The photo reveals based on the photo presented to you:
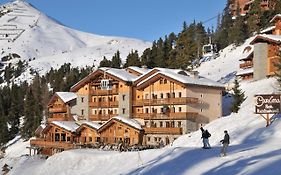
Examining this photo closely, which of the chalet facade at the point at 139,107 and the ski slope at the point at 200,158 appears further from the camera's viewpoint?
the chalet facade at the point at 139,107

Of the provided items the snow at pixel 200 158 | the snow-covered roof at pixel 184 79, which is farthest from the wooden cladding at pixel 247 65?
the snow at pixel 200 158

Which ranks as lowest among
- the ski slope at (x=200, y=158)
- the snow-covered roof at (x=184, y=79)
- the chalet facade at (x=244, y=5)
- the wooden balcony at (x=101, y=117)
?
the ski slope at (x=200, y=158)

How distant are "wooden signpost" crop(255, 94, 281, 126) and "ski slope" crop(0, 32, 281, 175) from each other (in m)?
1.10

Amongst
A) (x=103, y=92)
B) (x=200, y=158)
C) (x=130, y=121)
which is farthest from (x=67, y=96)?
(x=200, y=158)

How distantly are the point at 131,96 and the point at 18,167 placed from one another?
57.2ft

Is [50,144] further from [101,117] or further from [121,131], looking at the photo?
[121,131]

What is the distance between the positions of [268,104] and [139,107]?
1063 inches

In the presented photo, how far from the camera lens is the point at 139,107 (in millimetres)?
61156

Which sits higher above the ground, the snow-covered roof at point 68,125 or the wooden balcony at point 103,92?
the wooden balcony at point 103,92

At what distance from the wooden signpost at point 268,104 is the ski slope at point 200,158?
1.10 meters

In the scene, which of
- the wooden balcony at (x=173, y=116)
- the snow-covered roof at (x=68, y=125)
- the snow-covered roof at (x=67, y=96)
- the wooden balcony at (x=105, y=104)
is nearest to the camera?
the wooden balcony at (x=173, y=116)

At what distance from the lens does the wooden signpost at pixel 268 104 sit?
35.9 meters

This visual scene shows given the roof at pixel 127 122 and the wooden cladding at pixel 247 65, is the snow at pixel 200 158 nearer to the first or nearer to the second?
the roof at pixel 127 122

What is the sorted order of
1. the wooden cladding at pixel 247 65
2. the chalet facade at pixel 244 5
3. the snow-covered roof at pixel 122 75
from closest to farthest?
1. the snow-covered roof at pixel 122 75
2. the wooden cladding at pixel 247 65
3. the chalet facade at pixel 244 5
